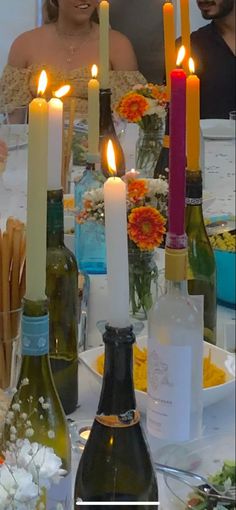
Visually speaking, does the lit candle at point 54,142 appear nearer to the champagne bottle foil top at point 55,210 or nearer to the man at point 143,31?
the champagne bottle foil top at point 55,210

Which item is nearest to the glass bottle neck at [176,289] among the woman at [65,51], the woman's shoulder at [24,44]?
the woman at [65,51]

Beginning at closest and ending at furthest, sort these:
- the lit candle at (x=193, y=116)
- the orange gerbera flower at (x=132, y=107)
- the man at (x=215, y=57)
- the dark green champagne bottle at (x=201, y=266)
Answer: the lit candle at (x=193, y=116) < the dark green champagne bottle at (x=201, y=266) < the orange gerbera flower at (x=132, y=107) < the man at (x=215, y=57)

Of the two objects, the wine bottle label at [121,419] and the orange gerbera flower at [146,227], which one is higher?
the orange gerbera flower at [146,227]

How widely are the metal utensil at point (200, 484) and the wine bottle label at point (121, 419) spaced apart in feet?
0.33

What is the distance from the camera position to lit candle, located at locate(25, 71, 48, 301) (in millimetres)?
501

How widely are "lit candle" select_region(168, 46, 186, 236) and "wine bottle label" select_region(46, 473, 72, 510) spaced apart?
0.20 meters

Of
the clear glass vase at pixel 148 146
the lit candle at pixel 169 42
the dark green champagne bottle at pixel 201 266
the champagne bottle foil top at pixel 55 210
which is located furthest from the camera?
the clear glass vase at pixel 148 146

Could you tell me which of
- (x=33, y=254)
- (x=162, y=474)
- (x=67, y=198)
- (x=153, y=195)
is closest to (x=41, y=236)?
(x=33, y=254)

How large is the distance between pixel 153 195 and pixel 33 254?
466mm

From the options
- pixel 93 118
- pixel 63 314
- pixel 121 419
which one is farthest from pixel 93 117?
pixel 121 419

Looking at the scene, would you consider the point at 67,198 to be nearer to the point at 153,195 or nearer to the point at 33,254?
the point at 153,195

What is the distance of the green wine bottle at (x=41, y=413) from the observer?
529mm

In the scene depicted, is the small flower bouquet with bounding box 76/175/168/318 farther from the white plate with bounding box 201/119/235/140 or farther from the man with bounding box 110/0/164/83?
the man with bounding box 110/0/164/83

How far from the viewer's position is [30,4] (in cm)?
253
